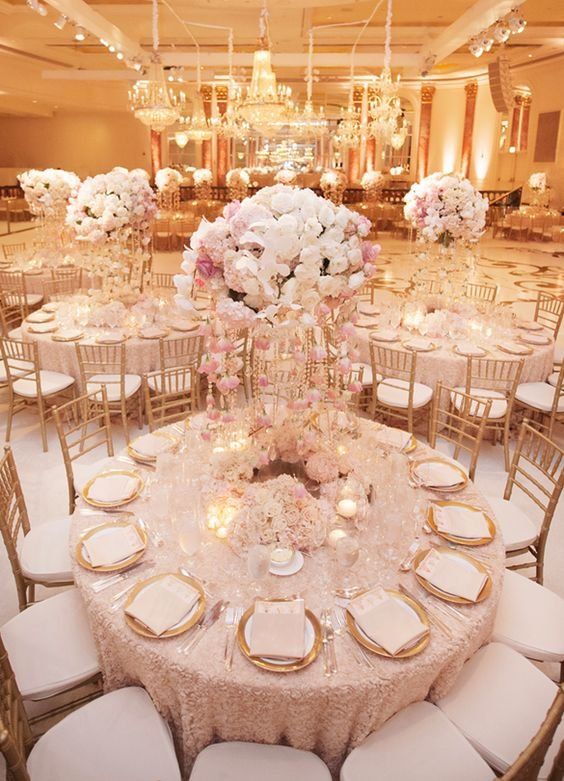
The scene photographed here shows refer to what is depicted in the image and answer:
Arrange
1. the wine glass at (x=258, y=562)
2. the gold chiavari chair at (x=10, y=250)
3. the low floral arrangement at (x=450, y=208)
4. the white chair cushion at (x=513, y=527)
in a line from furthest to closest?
the gold chiavari chair at (x=10, y=250), the low floral arrangement at (x=450, y=208), the white chair cushion at (x=513, y=527), the wine glass at (x=258, y=562)

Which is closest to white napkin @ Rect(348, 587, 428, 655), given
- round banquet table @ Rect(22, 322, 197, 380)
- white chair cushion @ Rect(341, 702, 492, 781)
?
white chair cushion @ Rect(341, 702, 492, 781)

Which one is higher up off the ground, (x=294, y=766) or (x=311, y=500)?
(x=311, y=500)

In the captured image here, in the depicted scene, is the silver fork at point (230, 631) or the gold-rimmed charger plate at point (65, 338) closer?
the silver fork at point (230, 631)

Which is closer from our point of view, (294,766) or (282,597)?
(294,766)

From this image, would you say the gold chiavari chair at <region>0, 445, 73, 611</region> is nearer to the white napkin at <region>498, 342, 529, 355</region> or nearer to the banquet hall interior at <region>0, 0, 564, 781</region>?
the banquet hall interior at <region>0, 0, 564, 781</region>

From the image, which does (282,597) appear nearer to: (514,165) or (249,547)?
(249,547)

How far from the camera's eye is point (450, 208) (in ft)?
16.8

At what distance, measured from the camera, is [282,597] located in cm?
211

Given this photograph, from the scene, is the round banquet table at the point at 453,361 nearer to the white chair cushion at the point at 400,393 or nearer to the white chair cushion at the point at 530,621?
the white chair cushion at the point at 400,393

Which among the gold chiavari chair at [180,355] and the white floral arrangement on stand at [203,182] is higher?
the white floral arrangement on stand at [203,182]

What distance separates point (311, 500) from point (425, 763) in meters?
0.99

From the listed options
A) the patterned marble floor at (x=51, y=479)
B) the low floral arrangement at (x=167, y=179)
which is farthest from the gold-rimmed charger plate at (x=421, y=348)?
the low floral arrangement at (x=167, y=179)

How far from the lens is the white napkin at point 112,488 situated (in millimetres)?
2695

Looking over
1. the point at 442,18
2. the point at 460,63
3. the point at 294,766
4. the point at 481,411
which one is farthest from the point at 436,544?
the point at 460,63
